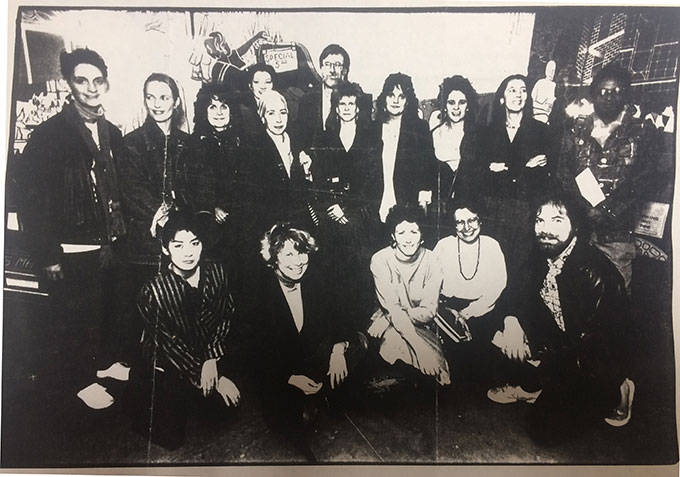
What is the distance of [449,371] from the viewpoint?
134 centimetres

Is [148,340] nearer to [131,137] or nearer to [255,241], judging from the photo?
[255,241]

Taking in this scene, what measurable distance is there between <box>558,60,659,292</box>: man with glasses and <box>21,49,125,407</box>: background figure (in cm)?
129

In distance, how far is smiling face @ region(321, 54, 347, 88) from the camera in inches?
53.0

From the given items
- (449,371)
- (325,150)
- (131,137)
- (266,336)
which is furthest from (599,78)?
(131,137)

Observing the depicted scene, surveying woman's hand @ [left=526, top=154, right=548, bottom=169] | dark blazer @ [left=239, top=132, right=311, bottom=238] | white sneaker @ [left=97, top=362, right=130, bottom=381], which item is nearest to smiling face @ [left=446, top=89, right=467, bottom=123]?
woman's hand @ [left=526, top=154, right=548, bottom=169]

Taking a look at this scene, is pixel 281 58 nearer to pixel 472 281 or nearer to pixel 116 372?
pixel 472 281

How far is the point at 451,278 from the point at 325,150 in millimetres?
505

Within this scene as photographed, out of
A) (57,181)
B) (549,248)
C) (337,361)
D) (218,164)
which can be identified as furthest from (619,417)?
(57,181)

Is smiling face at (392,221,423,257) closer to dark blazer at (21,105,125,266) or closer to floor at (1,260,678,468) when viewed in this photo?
floor at (1,260,678,468)

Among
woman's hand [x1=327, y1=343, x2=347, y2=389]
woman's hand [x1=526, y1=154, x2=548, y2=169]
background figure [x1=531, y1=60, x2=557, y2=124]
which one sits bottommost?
woman's hand [x1=327, y1=343, x2=347, y2=389]

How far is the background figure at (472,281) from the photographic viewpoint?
4.40 feet

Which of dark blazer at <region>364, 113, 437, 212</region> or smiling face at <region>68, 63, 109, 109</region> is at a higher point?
smiling face at <region>68, 63, 109, 109</region>

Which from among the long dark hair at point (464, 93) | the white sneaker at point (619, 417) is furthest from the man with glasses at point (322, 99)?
the white sneaker at point (619, 417)

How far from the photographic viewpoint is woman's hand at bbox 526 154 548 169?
1.34 m
